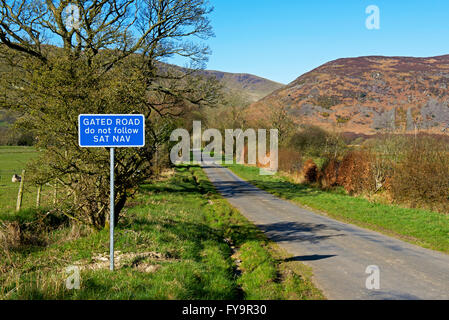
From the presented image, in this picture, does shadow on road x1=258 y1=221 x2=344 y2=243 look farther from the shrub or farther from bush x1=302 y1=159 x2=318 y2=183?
bush x1=302 y1=159 x2=318 y2=183

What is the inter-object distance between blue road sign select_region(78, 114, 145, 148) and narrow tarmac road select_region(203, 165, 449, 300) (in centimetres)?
457

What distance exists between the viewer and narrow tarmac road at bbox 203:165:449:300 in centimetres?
627

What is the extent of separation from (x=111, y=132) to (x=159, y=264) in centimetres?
275

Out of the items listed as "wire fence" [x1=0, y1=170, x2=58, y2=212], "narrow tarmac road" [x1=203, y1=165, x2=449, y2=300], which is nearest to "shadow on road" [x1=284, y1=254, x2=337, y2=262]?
"narrow tarmac road" [x1=203, y1=165, x2=449, y2=300]

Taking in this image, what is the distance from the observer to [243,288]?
21.1 feet

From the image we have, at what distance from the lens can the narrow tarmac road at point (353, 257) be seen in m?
6.27

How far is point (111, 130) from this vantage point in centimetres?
616

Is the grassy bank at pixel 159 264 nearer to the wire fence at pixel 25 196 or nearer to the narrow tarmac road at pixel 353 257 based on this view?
the narrow tarmac road at pixel 353 257

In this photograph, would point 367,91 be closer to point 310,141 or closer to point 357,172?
point 310,141

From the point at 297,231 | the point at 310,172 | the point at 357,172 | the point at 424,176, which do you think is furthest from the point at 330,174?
the point at 297,231

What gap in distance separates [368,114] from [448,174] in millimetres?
63113

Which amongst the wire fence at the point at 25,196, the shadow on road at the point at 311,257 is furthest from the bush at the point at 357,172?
the wire fence at the point at 25,196

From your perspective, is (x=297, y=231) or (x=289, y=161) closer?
(x=297, y=231)

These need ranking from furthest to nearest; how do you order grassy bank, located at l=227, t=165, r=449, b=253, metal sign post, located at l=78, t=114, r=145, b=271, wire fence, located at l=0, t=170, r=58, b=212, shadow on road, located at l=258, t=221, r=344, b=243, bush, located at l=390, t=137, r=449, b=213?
bush, located at l=390, t=137, r=449, b=213
grassy bank, located at l=227, t=165, r=449, b=253
shadow on road, located at l=258, t=221, r=344, b=243
wire fence, located at l=0, t=170, r=58, b=212
metal sign post, located at l=78, t=114, r=145, b=271
